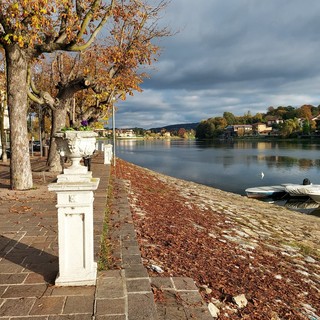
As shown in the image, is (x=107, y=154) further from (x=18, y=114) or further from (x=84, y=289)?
(x=84, y=289)

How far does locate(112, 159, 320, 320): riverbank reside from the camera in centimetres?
399

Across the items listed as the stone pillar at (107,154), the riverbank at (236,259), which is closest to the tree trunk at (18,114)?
the riverbank at (236,259)

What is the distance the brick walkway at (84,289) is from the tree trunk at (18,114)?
4.01 metres

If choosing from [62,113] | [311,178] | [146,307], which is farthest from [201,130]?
[146,307]

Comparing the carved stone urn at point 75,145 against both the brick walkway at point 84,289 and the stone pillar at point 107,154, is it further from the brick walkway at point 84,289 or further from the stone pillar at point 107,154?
the stone pillar at point 107,154

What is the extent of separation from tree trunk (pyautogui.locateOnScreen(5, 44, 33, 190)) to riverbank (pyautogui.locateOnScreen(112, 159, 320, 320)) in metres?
3.42

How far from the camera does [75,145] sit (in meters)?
3.74

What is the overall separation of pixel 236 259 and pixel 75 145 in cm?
344

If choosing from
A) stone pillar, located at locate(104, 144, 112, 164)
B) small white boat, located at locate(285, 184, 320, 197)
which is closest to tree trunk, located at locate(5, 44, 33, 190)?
stone pillar, located at locate(104, 144, 112, 164)

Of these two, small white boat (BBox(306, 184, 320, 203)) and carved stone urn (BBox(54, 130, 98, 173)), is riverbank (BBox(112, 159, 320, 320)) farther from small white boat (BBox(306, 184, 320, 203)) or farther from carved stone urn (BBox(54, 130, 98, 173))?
small white boat (BBox(306, 184, 320, 203))

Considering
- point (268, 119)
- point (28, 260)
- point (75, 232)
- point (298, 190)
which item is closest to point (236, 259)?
point (75, 232)

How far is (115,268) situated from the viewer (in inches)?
161

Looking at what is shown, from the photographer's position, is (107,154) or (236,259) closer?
(236,259)

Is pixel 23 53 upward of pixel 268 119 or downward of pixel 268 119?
downward
